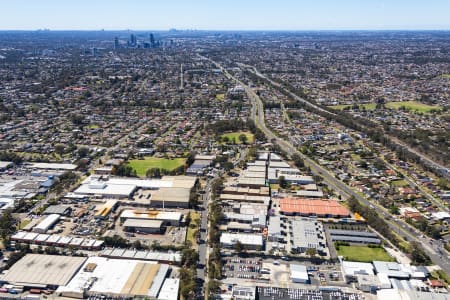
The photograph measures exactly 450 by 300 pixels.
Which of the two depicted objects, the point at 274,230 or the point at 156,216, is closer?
the point at 274,230

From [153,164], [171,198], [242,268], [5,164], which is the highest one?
[171,198]

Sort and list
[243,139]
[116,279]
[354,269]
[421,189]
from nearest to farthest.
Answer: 1. [116,279]
2. [354,269]
3. [421,189]
4. [243,139]

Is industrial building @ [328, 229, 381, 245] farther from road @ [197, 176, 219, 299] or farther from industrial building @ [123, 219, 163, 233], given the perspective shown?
industrial building @ [123, 219, 163, 233]

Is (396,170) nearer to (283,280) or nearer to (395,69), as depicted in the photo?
(283,280)

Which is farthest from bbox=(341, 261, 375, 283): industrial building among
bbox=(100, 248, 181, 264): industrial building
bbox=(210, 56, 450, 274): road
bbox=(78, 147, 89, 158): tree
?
bbox=(78, 147, 89, 158): tree

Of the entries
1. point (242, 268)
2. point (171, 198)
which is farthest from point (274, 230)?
point (171, 198)

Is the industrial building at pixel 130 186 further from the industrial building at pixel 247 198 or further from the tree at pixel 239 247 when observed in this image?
the tree at pixel 239 247

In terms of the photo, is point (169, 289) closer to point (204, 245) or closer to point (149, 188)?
point (204, 245)

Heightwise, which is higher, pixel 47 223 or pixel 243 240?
pixel 243 240
